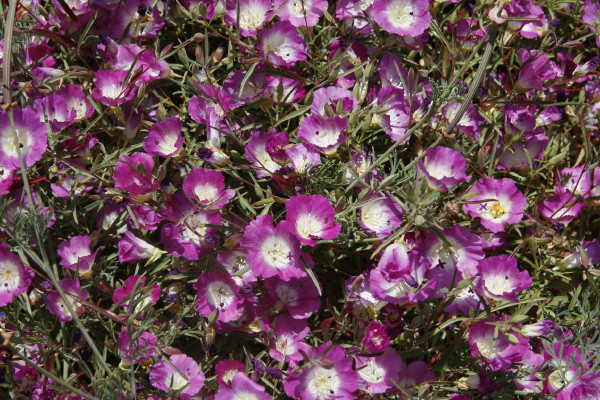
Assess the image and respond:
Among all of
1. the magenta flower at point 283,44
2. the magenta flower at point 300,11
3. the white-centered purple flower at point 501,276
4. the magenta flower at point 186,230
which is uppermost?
the magenta flower at point 300,11

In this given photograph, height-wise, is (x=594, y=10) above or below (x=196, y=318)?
above

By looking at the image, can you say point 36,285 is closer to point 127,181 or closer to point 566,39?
point 127,181

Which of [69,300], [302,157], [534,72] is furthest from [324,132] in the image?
[69,300]

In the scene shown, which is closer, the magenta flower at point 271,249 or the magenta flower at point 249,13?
the magenta flower at point 271,249

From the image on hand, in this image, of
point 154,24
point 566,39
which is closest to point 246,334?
point 154,24

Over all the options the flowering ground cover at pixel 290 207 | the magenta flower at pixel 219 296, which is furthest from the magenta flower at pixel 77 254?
the magenta flower at pixel 219 296

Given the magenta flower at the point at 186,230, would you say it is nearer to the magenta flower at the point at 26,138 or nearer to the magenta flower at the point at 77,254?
the magenta flower at the point at 77,254
